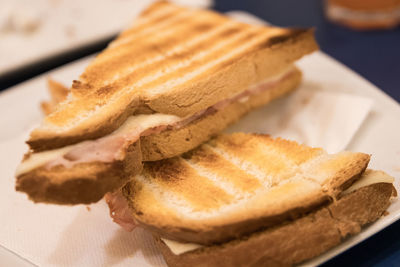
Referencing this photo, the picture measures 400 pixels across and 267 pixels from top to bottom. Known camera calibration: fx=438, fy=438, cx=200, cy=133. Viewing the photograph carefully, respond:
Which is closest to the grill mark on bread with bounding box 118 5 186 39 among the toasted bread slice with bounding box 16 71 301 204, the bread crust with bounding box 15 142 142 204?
the toasted bread slice with bounding box 16 71 301 204

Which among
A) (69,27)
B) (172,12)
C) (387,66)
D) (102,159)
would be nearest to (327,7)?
(387,66)

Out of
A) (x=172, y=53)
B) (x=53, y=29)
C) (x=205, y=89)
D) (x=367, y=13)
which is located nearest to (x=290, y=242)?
(x=205, y=89)

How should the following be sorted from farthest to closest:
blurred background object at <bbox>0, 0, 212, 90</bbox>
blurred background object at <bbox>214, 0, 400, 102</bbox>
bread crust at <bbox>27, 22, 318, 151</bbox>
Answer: blurred background object at <bbox>0, 0, 212, 90</bbox>
blurred background object at <bbox>214, 0, 400, 102</bbox>
bread crust at <bbox>27, 22, 318, 151</bbox>

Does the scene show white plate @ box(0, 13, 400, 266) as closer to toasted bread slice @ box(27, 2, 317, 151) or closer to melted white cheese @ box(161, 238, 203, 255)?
melted white cheese @ box(161, 238, 203, 255)

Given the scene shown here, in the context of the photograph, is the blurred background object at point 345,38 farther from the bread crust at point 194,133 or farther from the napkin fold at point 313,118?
the bread crust at point 194,133

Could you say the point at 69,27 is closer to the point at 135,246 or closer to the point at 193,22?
the point at 193,22

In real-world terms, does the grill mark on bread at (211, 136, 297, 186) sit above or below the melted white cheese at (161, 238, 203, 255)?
above
